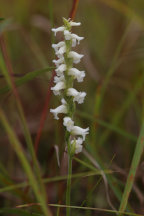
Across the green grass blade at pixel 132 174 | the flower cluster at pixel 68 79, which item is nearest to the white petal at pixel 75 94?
the flower cluster at pixel 68 79

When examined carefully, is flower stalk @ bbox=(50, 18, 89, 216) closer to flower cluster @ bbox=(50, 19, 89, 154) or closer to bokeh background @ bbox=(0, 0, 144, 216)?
flower cluster @ bbox=(50, 19, 89, 154)

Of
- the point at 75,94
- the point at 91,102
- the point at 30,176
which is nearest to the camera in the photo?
the point at 30,176

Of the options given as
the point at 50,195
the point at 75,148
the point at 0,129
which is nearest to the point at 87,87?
the point at 0,129

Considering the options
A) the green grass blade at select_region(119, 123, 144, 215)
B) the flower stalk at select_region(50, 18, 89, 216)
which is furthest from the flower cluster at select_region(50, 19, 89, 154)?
the green grass blade at select_region(119, 123, 144, 215)

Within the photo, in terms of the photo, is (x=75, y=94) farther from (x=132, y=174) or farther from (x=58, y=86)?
(x=132, y=174)

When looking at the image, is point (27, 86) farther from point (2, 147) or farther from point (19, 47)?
point (2, 147)

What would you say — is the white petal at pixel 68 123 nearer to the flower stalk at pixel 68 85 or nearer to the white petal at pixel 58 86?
the flower stalk at pixel 68 85

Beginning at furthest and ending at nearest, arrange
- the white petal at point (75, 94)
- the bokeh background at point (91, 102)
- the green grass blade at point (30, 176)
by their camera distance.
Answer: the bokeh background at point (91, 102), the white petal at point (75, 94), the green grass blade at point (30, 176)

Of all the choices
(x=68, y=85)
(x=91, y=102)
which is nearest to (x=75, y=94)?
(x=68, y=85)
